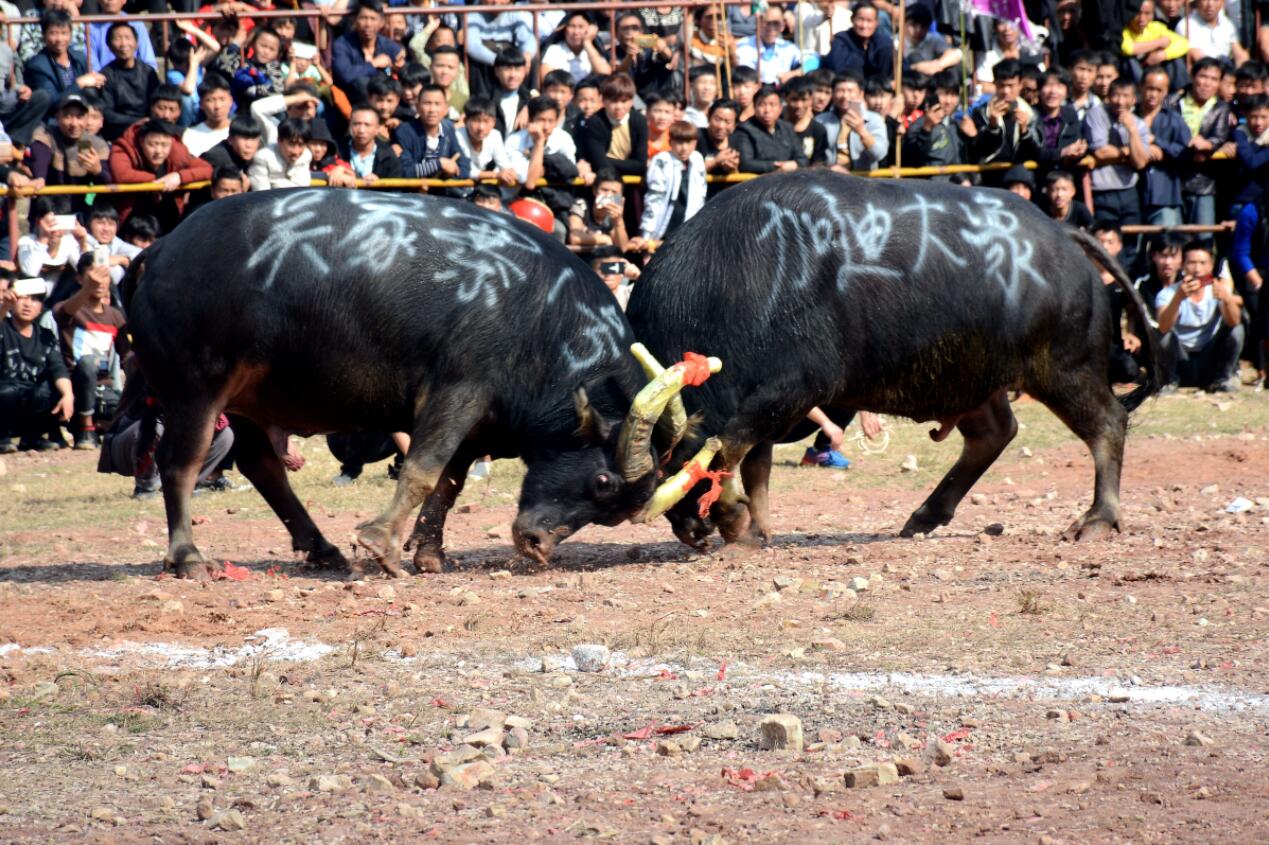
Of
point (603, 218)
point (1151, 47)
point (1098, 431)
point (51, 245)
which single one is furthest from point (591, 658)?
point (1151, 47)

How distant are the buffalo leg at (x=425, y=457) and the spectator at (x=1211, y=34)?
36.4 ft

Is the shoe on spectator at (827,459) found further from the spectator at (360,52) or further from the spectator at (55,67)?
the spectator at (55,67)

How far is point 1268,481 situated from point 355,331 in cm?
603

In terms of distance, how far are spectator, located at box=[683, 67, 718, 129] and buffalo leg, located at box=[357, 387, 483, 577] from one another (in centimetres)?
731

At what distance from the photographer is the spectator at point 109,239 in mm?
12445

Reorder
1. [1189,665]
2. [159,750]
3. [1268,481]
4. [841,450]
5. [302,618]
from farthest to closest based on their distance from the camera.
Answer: [841,450]
[1268,481]
[302,618]
[1189,665]
[159,750]

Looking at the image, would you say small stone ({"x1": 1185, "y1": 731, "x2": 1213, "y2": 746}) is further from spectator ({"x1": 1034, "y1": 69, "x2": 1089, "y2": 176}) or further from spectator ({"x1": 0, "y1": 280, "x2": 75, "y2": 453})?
spectator ({"x1": 1034, "y1": 69, "x2": 1089, "y2": 176})

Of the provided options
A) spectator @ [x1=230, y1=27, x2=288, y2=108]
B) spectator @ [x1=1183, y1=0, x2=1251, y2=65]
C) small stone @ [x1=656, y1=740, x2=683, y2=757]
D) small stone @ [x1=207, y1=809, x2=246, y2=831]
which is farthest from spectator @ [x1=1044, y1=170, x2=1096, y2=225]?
small stone @ [x1=207, y1=809, x2=246, y2=831]

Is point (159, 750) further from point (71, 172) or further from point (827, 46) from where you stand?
point (827, 46)

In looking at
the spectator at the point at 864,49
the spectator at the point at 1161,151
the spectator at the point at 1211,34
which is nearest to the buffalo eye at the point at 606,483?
the spectator at the point at 864,49

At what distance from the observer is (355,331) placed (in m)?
7.43

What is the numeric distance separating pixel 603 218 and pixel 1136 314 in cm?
524

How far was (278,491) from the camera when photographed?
8.39m

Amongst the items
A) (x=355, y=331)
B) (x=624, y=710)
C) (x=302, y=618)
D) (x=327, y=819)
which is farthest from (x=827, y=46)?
(x=327, y=819)
